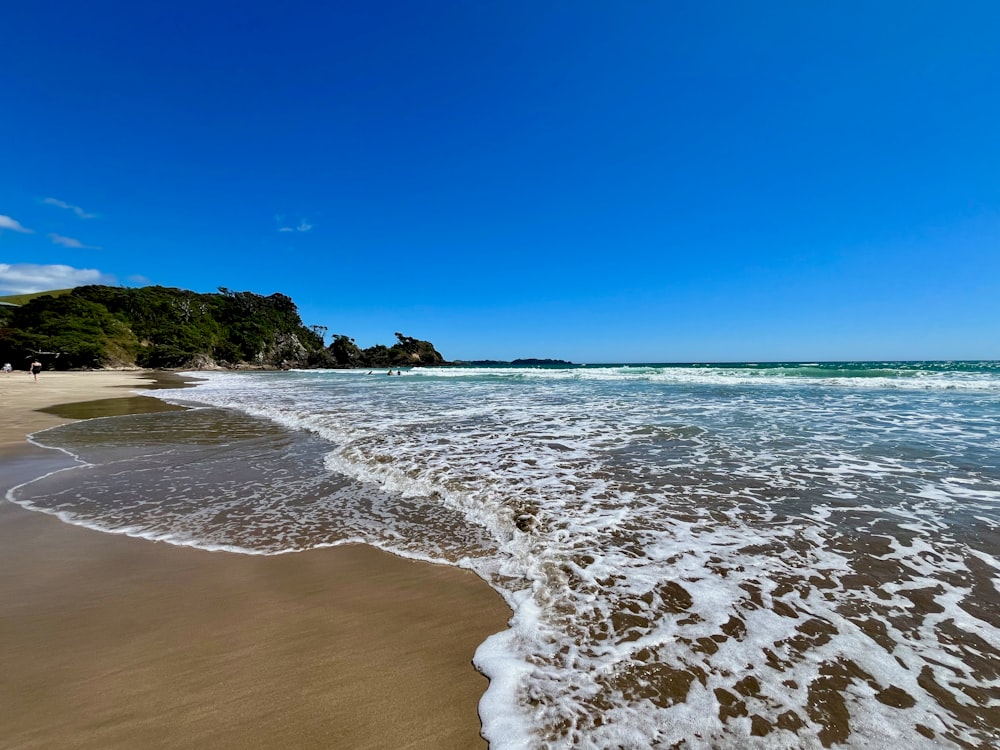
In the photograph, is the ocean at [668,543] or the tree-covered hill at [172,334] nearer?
the ocean at [668,543]

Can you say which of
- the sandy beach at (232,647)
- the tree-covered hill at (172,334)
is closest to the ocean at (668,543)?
the sandy beach at (232,647)

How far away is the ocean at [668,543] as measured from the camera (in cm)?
198

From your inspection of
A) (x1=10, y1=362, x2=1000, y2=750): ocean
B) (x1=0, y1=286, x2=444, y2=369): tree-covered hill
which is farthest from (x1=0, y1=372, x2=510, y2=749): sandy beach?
(x1=0, y1=286, x2=444, y2=369): tree-covered hill

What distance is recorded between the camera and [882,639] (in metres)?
2.46

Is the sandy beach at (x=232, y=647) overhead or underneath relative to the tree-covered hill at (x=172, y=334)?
underneath

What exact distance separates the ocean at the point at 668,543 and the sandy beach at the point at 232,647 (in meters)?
0.28

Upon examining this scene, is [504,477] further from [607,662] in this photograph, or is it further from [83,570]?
[83,570]

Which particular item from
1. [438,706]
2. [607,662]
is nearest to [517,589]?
[607,662]

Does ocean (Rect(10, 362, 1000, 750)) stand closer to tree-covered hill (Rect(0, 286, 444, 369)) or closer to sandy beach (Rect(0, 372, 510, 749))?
sandy beach (Rect(0, 372, 510, 749))

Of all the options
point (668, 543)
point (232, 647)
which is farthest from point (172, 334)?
point (668, 543)

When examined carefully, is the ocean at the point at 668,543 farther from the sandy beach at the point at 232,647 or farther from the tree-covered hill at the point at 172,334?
the tree-covered hill at the point at 172,334

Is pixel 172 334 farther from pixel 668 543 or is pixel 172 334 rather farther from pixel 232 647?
pixel 668 543

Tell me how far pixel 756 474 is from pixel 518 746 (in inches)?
207

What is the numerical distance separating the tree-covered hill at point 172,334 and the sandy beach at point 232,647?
73731 millimetres
